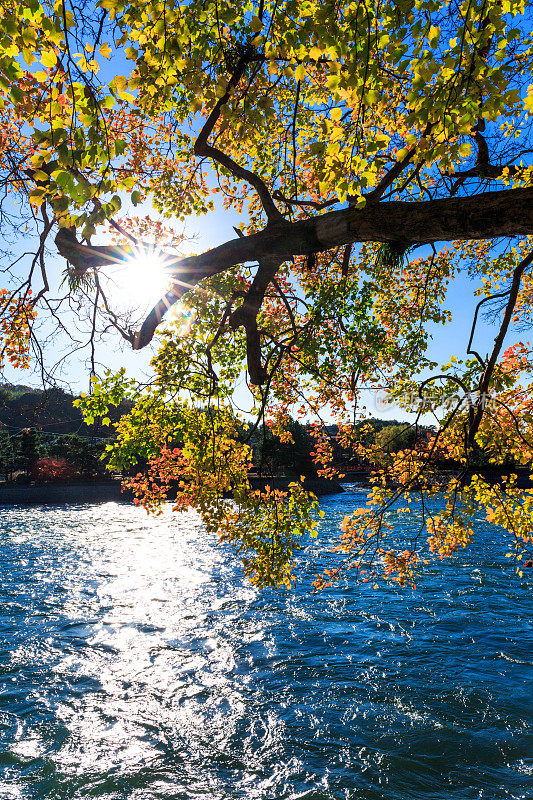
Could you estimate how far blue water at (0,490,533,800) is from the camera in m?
6.52

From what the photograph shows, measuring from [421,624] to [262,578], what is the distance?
7.76m

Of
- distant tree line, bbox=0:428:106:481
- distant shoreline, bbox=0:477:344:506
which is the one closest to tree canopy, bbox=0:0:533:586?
distant shoreline, bbox=0:477:344:506

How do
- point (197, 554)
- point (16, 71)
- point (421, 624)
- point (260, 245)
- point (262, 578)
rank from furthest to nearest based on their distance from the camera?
1. point (197, 554)
2. point (421, 624)
3. point (262, 578)
4. point (260, 245)
5. point (16, 71)

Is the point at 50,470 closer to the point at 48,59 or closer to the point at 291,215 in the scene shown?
the point at 291,215

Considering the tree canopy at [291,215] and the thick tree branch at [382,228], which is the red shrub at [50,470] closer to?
the tree canopy at [291,215]

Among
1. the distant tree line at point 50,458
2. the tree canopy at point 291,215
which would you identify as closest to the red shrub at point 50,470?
the distant tree line at point 50,458

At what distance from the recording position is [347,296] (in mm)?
7570

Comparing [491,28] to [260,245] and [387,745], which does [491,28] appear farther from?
[387,745]

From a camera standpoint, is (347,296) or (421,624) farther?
(421,624)

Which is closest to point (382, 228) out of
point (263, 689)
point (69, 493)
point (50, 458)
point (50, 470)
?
point (263, 689)

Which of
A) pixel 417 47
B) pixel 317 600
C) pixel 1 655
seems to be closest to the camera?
pixel 417 47

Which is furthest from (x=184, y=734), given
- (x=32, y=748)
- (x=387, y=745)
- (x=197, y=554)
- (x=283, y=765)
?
(x=197, y=554)

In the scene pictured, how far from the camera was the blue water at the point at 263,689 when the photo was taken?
21.4 ft

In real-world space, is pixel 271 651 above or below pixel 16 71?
below
